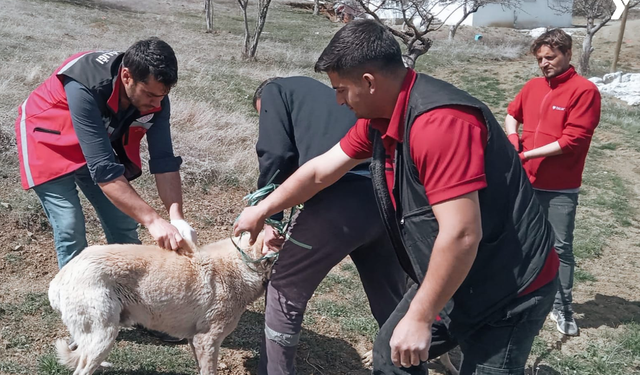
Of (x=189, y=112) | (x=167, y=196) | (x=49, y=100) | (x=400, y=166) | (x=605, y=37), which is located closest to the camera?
(x=400, y=166)

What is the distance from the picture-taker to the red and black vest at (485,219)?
2.00 metres

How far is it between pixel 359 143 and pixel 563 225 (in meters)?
2.84

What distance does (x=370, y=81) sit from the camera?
2.06 m

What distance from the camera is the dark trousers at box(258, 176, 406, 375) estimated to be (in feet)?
9.71

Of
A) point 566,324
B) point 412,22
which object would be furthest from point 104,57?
point 412,22

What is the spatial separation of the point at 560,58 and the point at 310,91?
2342 mm

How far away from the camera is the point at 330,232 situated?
9.70ft

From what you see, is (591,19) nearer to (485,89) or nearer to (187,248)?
(485,89)

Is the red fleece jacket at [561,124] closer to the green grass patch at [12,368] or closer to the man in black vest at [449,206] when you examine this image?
the man in black vest at [449,206]

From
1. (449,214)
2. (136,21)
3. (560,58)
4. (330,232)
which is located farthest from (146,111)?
(136,21)

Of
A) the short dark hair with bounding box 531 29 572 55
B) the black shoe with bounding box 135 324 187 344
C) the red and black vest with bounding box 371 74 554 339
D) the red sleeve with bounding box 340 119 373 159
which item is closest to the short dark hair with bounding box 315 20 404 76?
the red and black vest with bounding box 371 74 554 339

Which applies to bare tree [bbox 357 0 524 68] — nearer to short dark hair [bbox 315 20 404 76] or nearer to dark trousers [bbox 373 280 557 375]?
short dark hair [bbox 315 20 404 76]

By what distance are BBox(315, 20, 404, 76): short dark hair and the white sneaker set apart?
3.59 metres

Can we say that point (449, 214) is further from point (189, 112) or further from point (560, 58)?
point (189, 112)
